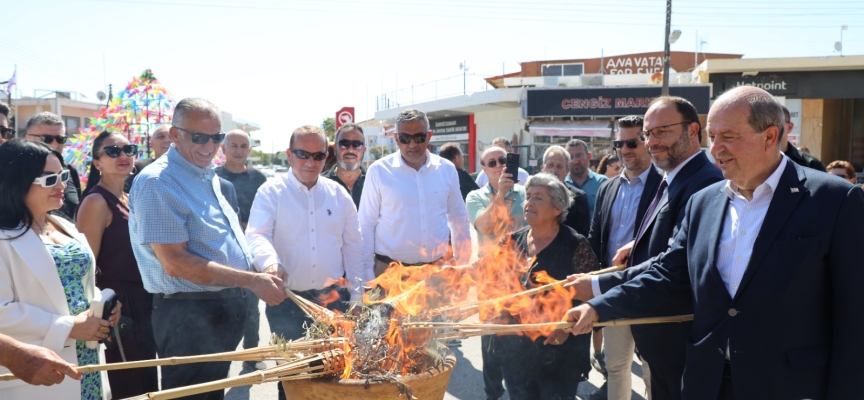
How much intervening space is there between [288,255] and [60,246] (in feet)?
5.16

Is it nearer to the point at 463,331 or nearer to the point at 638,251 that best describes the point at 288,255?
the point at 463,331

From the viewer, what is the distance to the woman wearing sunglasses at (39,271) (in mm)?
3100

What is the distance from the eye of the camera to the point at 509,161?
595 cm

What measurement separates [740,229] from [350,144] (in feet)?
15.0

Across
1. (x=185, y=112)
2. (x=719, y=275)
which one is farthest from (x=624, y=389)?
(x=185, y=112)

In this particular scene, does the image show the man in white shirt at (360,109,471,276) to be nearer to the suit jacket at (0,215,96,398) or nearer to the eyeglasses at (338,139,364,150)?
the eyeglasses at (338,139,364,150)

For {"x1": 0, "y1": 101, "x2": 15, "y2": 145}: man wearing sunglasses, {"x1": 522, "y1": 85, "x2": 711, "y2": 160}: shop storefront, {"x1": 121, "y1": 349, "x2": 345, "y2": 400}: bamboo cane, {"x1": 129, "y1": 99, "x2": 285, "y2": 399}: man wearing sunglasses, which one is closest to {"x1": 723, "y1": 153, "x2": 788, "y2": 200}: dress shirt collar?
{"x1": 121, "y1": 349, "x2": 345, "y2": 400}: bamboo cane

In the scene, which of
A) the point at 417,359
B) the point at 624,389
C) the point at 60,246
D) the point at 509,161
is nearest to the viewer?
the point at 417,359

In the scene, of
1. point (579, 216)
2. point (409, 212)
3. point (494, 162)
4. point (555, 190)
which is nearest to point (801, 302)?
point (555, 190)

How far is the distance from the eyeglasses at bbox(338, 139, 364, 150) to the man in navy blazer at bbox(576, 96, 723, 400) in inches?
141

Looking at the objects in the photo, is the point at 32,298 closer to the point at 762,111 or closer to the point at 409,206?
the point at 409,206

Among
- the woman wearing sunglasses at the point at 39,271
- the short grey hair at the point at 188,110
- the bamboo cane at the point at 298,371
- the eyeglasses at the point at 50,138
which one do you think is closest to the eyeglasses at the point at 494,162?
the short grey hair at the point at 188,110

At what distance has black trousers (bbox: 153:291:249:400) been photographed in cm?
379

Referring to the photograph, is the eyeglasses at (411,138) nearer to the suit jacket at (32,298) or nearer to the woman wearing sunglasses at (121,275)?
the woman wearing sunglasses at (121,275)
